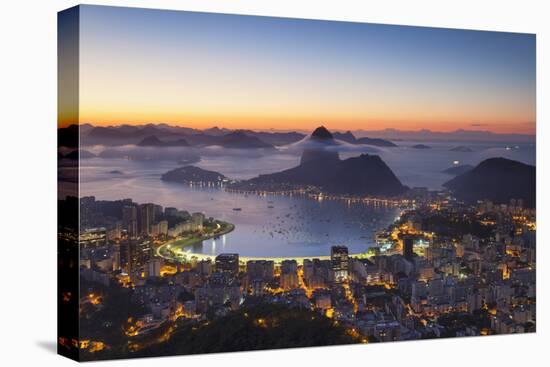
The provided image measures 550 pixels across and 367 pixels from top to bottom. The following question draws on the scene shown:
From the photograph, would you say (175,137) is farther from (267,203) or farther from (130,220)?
(267,203)

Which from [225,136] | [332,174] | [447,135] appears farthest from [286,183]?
[447,135]

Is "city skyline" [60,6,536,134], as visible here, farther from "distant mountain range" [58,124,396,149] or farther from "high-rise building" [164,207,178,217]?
"high-rise building" [164,207,178,217]

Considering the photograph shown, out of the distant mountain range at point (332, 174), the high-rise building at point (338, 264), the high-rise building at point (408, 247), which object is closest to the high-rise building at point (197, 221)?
the distant mountain range at point (332, 174)

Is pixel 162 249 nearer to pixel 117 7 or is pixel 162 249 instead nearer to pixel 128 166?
pixel 128 166

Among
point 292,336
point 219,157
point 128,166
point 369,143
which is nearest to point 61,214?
point 128,166

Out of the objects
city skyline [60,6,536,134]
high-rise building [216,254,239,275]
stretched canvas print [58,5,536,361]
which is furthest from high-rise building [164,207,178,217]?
city skyline [60,6,536,134]

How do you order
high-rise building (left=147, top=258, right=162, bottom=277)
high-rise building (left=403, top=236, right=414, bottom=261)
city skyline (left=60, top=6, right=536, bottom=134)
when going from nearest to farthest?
city skyline (left=60, top=6, right=536, bottom=134), high-rise building (left=147, top=258, right=162, bottom=277), high-rise building (left=403, top=236, right=414, bottom=261)
